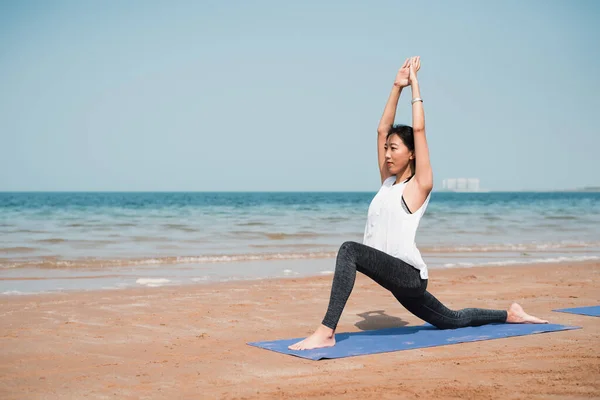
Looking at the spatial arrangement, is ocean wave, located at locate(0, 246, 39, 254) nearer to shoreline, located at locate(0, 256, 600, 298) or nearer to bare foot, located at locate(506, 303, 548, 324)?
shoreline, located at locate(0, 256, 600, 298)

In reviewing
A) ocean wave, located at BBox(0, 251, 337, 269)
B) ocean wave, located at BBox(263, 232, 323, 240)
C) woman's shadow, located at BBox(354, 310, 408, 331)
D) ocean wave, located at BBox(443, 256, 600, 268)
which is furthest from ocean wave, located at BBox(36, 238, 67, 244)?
woman's shadow, located at BBox(354, 310, 408, 331)

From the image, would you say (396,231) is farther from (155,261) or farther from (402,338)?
(155,261)

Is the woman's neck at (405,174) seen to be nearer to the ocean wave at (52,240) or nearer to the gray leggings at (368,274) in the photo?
the gray leggings at (368,274)

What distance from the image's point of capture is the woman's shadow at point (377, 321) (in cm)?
548

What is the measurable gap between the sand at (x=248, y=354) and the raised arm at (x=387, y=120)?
1261mm

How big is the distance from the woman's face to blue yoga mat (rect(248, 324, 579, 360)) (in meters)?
1.16

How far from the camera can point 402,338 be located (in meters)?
4.71

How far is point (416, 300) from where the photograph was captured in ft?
15.0

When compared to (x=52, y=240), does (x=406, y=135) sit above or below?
above

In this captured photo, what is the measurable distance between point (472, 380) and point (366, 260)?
98 centimetres

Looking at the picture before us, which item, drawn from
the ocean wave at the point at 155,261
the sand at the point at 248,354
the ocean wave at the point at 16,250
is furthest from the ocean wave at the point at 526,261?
the ocean wave at the point at 16,250

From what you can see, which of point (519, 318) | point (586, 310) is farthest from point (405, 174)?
point (586, 310)

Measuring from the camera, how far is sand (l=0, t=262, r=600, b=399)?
3426mm

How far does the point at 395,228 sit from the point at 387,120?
0.86 meters
